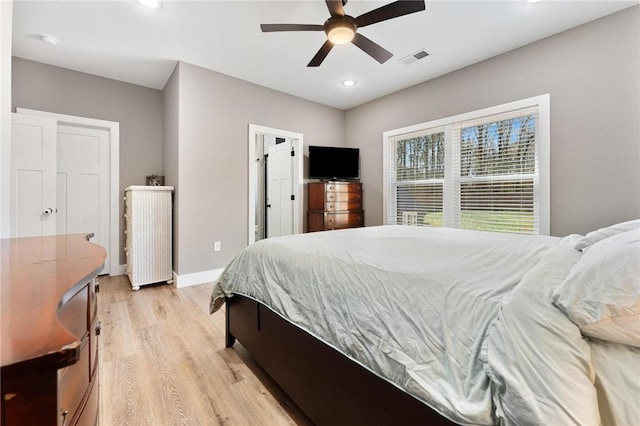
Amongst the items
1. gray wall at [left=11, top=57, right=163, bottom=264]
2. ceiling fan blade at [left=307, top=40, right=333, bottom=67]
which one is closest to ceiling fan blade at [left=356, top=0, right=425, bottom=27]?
ceiling fan blade at [left=307, top=40, right=333, bottom=67]

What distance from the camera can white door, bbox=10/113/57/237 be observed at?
286cm

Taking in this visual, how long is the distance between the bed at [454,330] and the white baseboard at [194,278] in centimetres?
210

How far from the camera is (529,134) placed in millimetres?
2912

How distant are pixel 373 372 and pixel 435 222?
10.5 ft

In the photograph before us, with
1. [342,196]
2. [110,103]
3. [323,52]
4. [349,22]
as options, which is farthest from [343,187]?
[110,103]

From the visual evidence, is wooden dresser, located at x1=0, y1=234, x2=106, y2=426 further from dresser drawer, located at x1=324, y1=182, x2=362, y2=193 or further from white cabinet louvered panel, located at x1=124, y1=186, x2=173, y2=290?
dresser drawer, located at x1=324, y1=182, x2=362, y2=193

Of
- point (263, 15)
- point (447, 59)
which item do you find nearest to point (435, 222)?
point (447, 59)

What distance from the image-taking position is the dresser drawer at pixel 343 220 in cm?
415

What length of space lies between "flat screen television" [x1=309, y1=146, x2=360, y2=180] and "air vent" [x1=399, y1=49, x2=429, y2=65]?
1.65 m

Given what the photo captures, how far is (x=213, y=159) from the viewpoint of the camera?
3.49 meters

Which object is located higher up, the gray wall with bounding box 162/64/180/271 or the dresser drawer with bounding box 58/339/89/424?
the gray wall with bounding box 162/64/180/271

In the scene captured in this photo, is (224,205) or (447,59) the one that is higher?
(447,59)

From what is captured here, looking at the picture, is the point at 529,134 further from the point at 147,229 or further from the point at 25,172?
the point at 25,172

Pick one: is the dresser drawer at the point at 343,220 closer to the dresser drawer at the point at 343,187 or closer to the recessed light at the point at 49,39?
the dresser drawer at the point at 343,187
